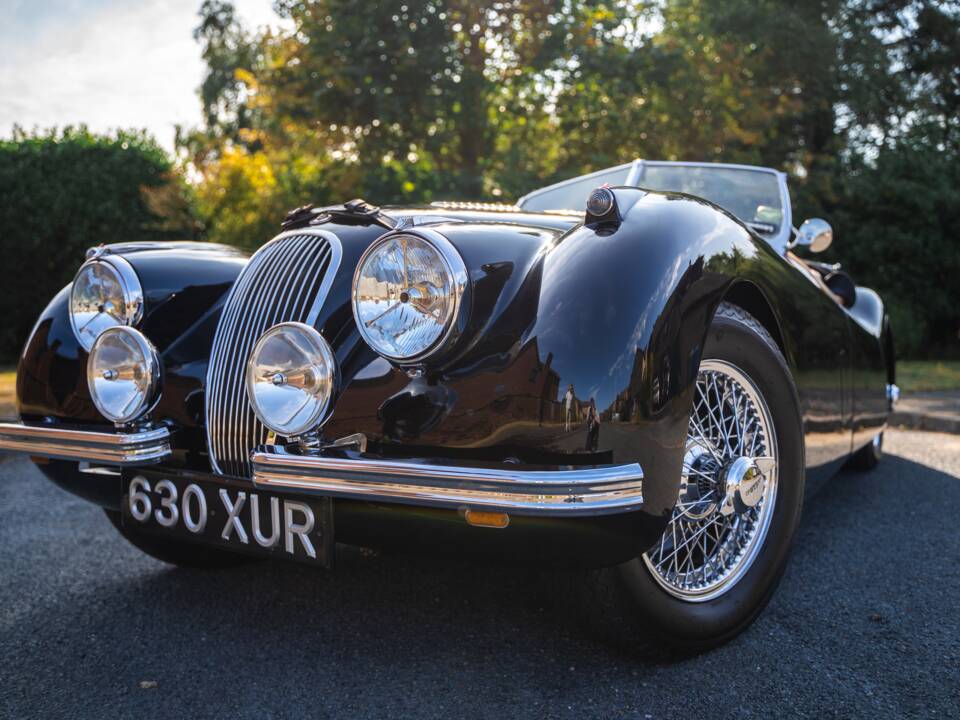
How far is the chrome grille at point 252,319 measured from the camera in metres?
2.01

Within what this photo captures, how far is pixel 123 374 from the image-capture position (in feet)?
6.88

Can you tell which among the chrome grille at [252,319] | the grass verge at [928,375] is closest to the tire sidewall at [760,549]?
the chrome grille at [252,319]

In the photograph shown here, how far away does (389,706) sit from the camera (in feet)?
5.61

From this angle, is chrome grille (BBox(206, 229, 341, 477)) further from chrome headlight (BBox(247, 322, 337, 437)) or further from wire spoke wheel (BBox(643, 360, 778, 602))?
wire spoke wheel (BBox(643, 360, 778, 602))

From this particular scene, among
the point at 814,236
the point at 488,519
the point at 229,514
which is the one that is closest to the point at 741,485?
the point at 488,519

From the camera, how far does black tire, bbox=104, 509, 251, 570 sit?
100 inches

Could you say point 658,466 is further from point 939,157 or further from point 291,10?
point 939,157

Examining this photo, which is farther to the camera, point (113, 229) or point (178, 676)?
point (113, 229)

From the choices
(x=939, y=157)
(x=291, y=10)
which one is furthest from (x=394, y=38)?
(x=939, y=157)

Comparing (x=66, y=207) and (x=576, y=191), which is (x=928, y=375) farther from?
(x=66, y=207)

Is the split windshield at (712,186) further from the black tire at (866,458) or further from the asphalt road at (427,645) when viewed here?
the black tire at (866,458)

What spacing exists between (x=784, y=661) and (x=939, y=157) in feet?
41.0

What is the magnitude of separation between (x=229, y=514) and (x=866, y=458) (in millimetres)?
3414

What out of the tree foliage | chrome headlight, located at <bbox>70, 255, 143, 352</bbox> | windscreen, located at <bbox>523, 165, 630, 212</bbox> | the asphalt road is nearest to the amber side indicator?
the asphalt road
